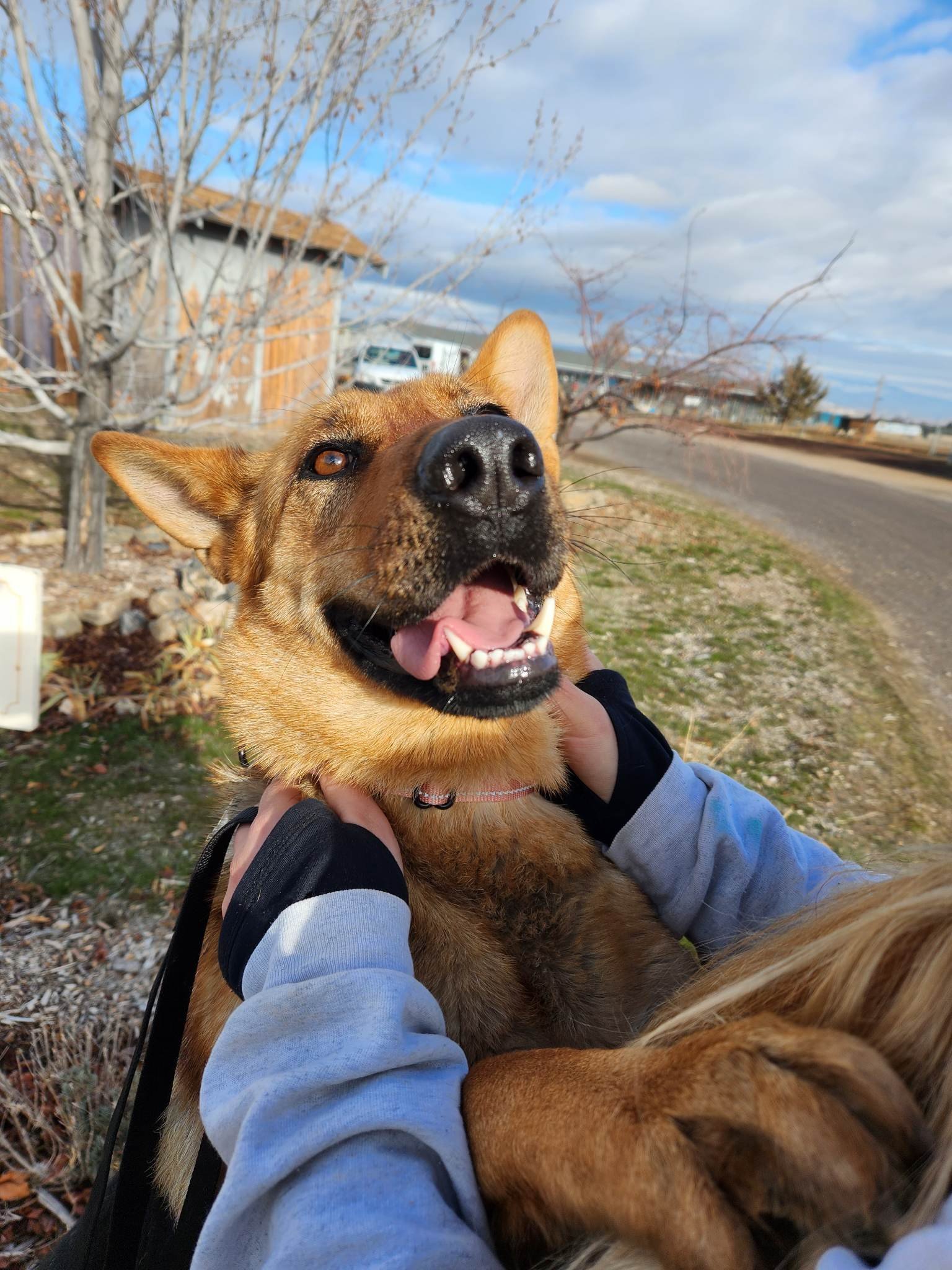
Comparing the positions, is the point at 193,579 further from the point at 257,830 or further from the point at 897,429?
the point at 897,429

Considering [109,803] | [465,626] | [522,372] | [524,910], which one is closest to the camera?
[524,910]

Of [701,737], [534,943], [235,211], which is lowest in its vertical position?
[701,737]

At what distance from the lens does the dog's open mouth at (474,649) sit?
181 cm

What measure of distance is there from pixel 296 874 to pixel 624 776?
957 mm

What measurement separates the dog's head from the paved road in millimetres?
6928

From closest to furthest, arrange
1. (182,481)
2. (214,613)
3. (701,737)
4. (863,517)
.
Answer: (182,481)
(214,613)
(701,737)
(863,517)

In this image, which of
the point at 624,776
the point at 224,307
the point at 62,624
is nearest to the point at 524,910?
the point at 624,776

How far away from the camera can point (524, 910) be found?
183 cm

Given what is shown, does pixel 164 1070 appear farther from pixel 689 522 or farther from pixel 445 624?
pixel 689 522

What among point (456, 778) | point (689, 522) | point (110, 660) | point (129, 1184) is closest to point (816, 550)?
point (689, 522)

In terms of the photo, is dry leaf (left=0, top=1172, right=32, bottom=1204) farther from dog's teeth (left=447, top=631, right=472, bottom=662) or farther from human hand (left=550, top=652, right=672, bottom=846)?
dog's teeth (left=447, top=631, right=472, bottom=662)

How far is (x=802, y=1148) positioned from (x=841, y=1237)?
116 mm

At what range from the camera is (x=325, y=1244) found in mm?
943

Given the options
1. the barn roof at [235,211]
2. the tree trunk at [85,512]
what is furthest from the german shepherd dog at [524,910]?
the tree trunk at [85,512]
